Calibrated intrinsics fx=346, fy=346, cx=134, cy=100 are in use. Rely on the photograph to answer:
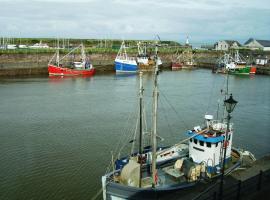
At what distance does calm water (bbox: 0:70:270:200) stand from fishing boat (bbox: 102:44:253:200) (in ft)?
6.86

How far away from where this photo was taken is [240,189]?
31.9 ft

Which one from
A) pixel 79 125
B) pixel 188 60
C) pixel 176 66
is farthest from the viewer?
pixel 188 60

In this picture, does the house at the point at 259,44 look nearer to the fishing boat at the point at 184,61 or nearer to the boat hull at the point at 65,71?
the fishing boat at the point at 184,61

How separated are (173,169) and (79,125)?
10.7 meters

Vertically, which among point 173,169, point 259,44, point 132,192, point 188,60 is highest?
point 259,44

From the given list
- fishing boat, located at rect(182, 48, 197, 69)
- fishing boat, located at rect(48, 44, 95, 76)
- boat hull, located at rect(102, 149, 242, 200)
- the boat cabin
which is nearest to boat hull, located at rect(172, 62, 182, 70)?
fishing boat, located at rect(182, 48, 197, 69)

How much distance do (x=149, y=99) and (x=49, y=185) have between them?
19404 mm

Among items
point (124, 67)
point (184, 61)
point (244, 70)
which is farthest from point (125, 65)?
point (244, 70)

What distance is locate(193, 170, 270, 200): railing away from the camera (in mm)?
9430

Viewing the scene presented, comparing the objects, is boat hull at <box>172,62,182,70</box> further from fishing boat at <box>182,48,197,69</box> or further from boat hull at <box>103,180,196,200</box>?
boat hull at <box>103,180,196,200</box>

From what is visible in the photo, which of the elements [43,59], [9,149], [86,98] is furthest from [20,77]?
[9,149]

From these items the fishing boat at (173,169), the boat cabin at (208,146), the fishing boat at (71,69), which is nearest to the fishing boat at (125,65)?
the fishing boat at (71,69)

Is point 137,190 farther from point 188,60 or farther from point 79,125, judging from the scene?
point 188,60

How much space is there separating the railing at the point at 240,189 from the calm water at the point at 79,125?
5.14 meters
